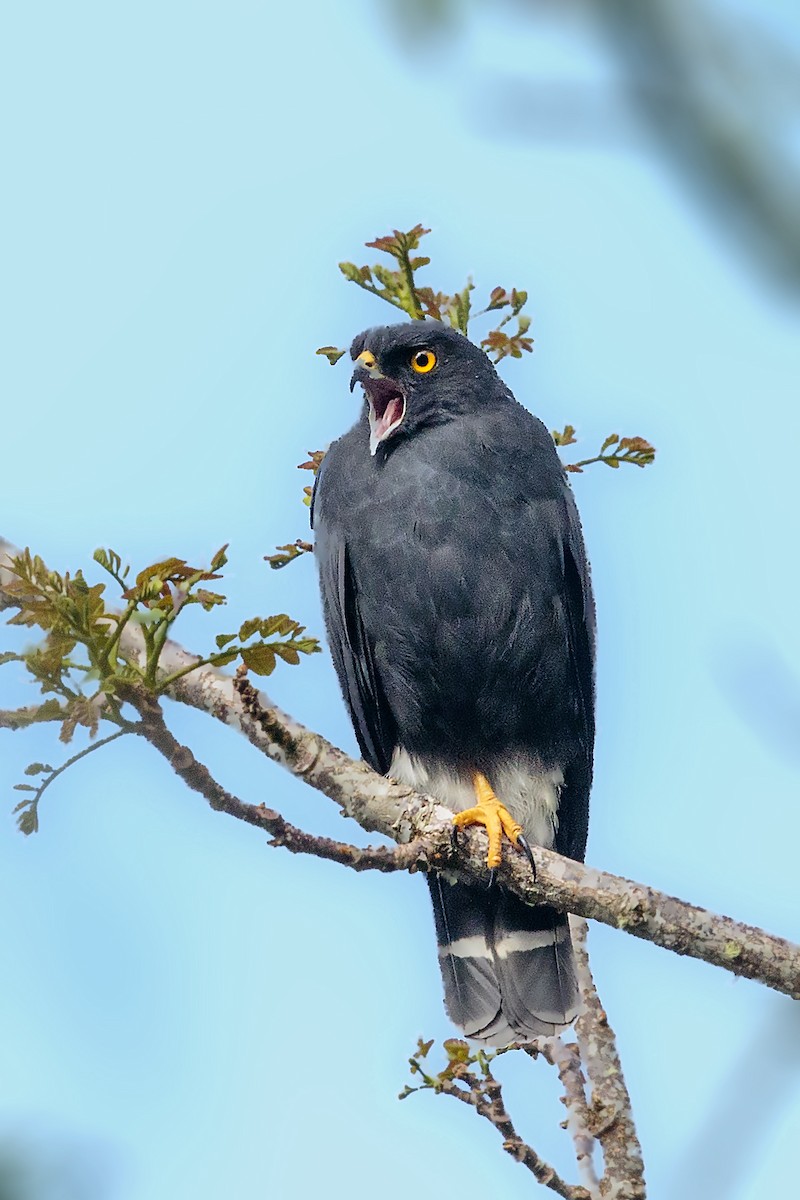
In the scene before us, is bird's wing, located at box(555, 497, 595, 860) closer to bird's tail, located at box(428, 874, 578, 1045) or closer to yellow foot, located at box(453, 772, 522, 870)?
bird's tail, located at box(428, 874, 578, 1045)

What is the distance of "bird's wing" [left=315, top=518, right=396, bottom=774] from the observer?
4.89 metres

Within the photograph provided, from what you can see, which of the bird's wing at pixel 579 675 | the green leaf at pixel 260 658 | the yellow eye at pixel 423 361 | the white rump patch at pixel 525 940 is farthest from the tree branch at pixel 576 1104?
the yellow eye at pixel 423 361

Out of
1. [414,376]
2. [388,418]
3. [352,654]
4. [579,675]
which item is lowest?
[352,654]

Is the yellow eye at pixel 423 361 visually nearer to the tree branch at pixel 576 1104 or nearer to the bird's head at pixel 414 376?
the bird's head at pixel 414 376

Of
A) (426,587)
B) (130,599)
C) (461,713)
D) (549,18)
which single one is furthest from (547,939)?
(549,18)

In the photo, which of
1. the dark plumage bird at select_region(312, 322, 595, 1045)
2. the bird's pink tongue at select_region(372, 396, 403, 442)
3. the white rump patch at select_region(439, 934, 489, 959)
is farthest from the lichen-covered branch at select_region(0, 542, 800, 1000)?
the bird's pink tongue at select_region(372, 396, 403, 442)

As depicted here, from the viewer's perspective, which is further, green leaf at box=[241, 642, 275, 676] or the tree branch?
the tree branch

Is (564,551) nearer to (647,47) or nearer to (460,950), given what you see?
(460,950)

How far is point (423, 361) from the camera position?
202 inches

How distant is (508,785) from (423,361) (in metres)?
1.63

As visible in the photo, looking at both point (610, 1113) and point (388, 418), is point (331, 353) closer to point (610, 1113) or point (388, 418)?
point (388, 418)

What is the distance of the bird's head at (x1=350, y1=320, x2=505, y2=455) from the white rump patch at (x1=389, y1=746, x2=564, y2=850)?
122 centimetres

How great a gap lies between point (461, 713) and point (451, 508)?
0.74 meters

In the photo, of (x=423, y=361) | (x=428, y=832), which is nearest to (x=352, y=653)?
(x=423, y=361)
